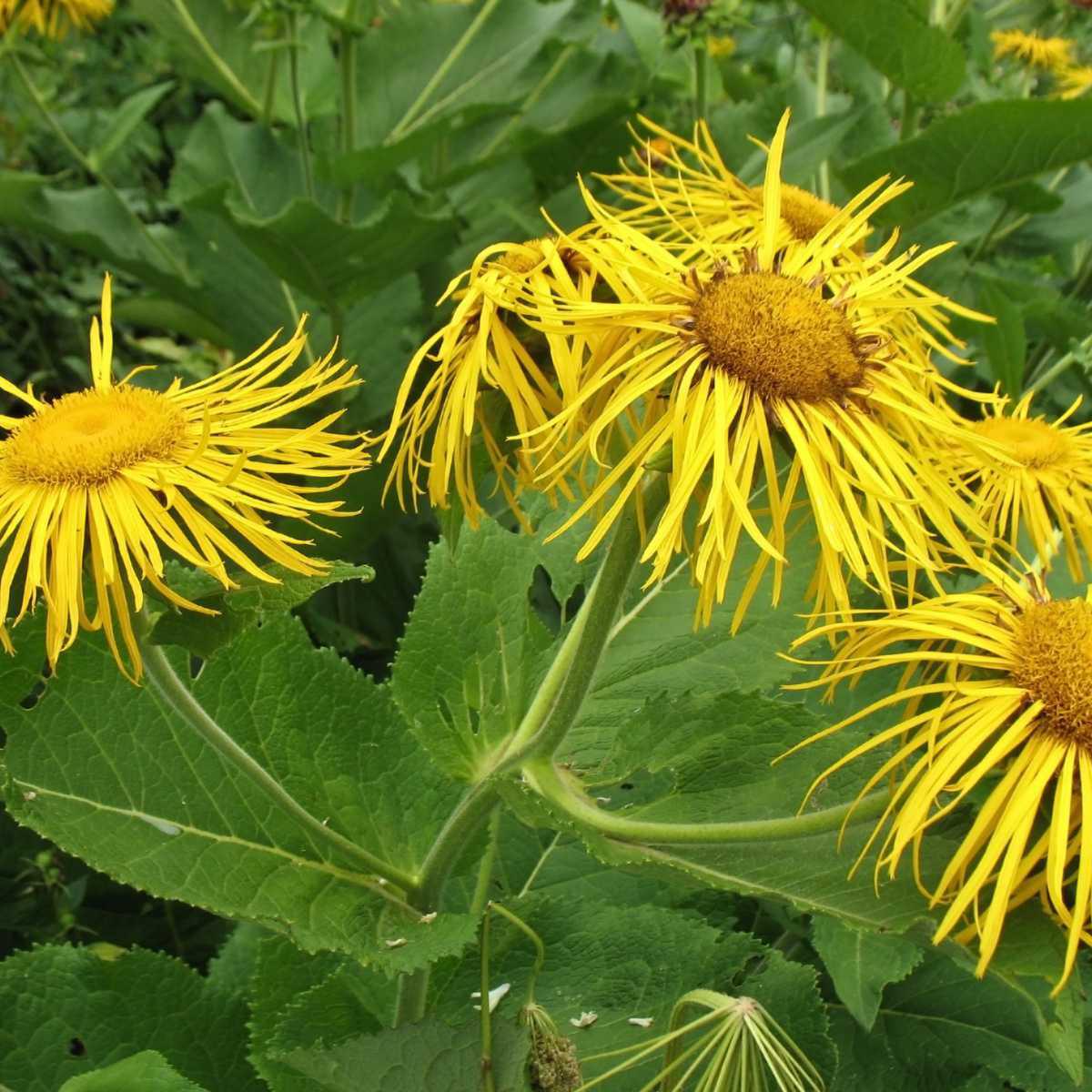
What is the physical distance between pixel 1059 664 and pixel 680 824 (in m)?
0.28

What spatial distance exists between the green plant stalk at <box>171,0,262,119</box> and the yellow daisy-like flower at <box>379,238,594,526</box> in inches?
63.6

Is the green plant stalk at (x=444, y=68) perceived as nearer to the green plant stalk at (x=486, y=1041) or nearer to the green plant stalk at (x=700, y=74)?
the green plant stalk at (x=700, y=74)

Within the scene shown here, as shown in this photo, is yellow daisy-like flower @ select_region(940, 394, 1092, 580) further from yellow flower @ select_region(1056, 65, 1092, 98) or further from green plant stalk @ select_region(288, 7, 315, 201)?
yellow flower @ select_region(1056, 65, 1092, 98)

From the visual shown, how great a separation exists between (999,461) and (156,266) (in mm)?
1640

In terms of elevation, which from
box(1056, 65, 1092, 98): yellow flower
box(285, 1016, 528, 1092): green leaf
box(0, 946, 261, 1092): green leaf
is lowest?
box(0, 946, 261, 1092): green leaf

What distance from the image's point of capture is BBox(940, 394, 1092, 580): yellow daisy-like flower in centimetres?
98

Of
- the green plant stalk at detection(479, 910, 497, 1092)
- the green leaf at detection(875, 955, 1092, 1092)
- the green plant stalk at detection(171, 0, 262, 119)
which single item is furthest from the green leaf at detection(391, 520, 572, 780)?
the green plant stalk at detection(171, 0, 262, 119)

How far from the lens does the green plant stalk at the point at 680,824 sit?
30.5 inches

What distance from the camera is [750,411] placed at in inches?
29.7

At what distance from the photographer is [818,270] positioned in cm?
90

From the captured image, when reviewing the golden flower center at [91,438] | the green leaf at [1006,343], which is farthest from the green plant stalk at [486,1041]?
the green leaf at [1006,343]

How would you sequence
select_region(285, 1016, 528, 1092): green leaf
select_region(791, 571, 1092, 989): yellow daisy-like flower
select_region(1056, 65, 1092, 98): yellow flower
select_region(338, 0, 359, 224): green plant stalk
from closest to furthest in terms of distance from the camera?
1. select_region(791, 571, 1092, 989): yellow daisy-like flower
2. select_region(285, 1016, 528, 1092): green leaf
3. select_region(338, 0, 359, 224): green plant stalk
4. select_region(1056, 65, 1092, 98): yellow flower

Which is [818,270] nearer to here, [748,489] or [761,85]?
[748,489]

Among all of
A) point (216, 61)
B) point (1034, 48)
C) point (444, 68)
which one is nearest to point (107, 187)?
point (216, 61)
